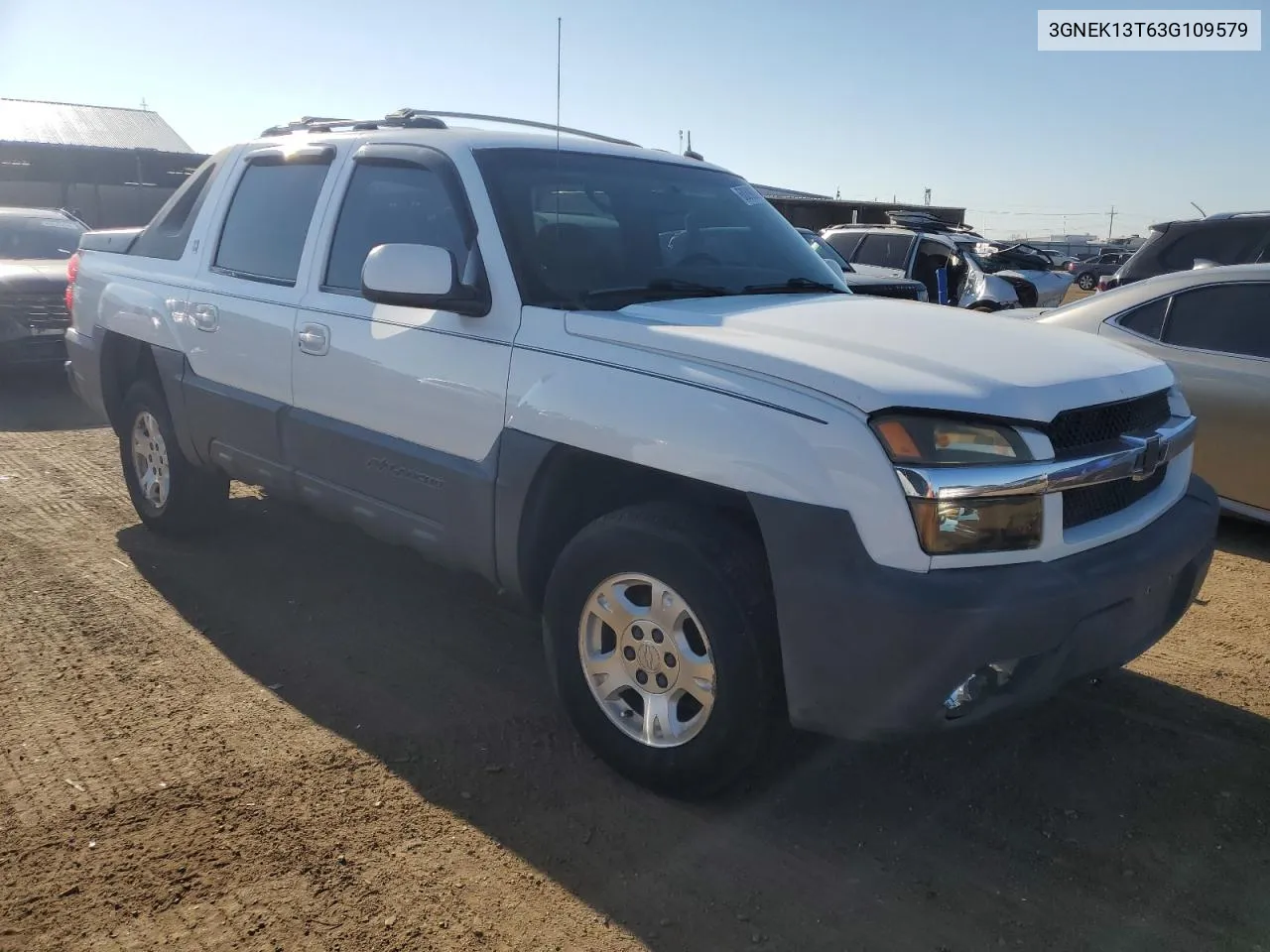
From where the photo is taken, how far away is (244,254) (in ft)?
15.3

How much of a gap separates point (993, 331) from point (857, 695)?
139 cm

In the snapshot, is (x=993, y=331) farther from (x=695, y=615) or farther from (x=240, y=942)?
(x=240, y=942)

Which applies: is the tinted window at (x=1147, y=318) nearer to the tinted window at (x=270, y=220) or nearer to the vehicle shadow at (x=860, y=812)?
the vehicle shadow at (x=860, y=812)

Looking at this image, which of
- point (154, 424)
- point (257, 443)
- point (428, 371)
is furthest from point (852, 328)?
point (154, 424)

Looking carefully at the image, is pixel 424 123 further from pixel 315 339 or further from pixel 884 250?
pixel 884 250

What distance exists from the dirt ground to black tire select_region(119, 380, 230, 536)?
809 millimetres

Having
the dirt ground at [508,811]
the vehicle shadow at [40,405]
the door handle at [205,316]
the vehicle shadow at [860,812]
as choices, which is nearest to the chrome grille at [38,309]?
the vehicle shadow at [40,405]

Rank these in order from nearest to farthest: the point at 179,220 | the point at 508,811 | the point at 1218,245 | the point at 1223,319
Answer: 1. the point at 508,811
2. the point at 179,220
3. the point at 1223,319
4. the point at 1218,245

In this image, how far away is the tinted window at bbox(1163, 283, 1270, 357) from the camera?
5.52 m

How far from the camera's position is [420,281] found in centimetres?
334

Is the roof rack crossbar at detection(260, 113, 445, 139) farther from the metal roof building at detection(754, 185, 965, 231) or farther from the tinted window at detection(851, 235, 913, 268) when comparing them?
the metal roof building at detection(754, 185, 965, 231)

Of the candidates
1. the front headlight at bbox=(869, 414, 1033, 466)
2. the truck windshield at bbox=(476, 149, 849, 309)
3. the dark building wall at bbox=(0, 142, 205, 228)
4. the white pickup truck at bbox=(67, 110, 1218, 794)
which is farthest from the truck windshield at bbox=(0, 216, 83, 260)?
the dark building wall at bbox=(0, 142, 205, 228)

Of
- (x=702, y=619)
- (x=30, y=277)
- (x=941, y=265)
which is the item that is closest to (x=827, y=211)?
(x=941, y=265)

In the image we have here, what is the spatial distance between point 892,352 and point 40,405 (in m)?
8.81
